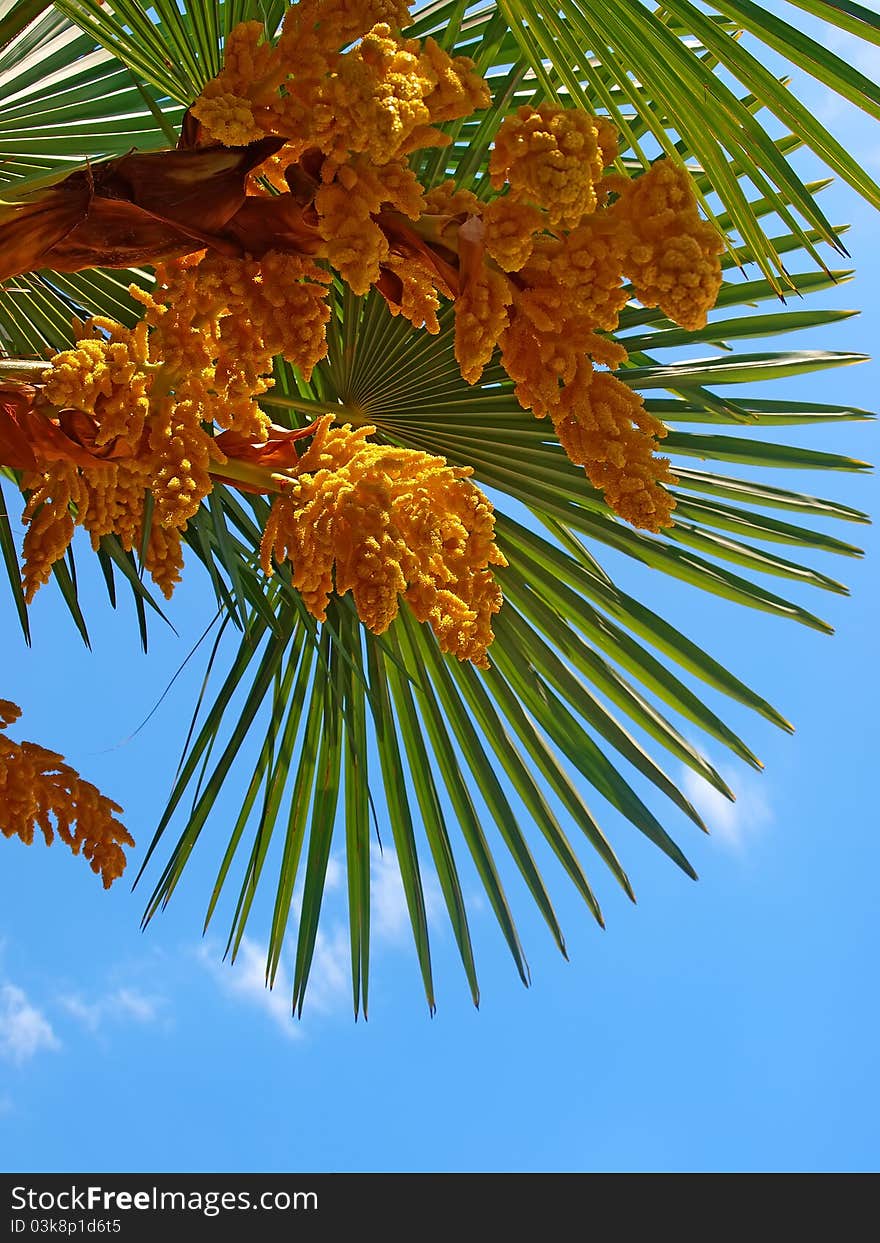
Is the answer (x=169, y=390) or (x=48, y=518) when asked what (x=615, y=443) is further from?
(x=48, y=518)

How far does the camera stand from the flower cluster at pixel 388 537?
1.83 meters

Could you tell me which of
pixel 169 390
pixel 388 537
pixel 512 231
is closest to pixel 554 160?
pixel 512 231

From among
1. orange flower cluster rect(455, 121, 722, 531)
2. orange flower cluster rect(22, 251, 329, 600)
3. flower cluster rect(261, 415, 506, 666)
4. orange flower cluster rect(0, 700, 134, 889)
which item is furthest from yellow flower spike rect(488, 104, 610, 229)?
orange flower cluster rect(0, 700, 134, 889)

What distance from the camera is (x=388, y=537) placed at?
6.02 ft

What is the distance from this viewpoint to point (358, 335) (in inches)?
118

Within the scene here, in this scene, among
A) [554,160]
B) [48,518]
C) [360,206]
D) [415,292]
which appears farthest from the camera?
[48,518]

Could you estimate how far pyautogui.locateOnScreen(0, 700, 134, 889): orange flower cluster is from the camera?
2.36 meters

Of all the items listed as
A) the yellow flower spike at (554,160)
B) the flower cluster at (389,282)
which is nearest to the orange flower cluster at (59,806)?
the flower cluster at (389,282)

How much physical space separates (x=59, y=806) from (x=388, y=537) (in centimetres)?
112

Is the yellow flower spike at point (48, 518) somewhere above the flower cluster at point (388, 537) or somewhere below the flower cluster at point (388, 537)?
above

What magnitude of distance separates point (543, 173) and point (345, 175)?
0.96ft

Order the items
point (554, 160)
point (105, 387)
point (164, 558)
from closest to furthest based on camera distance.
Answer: point (554, 160) < point (105, 387) < point (164, 558)

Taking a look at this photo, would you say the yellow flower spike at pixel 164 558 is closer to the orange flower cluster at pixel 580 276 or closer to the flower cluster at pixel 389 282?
the flower cluster at pixel 389 282

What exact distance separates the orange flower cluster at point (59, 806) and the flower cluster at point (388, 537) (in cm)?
77
